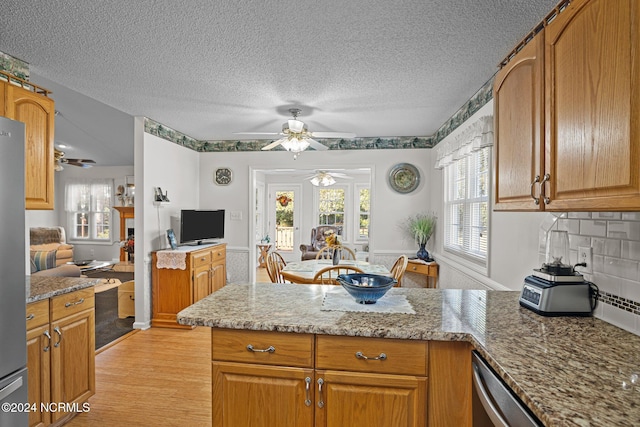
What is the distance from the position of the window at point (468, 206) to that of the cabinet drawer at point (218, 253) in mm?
3022

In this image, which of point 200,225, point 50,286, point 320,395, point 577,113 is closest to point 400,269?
point 320,395

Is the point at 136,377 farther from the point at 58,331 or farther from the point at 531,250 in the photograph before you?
the point at 531,250

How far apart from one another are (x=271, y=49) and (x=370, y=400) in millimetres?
2059

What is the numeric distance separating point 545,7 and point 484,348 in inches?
67.8

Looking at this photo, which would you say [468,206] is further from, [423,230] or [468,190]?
[423,230]

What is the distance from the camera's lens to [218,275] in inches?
180

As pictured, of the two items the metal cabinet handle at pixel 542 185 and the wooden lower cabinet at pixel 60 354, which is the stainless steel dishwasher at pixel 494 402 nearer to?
the metal cabinet handle at pixel 542 185

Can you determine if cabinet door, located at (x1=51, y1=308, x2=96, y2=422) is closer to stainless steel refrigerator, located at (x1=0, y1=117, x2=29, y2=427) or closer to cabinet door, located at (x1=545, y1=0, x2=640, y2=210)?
stainless steel refrigerator, located at (x1=0, y1=117, x2=29, y2=427)

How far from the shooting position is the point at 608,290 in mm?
1388

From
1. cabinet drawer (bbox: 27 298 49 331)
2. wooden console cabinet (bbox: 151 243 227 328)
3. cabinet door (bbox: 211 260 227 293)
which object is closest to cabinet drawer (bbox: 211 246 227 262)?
cabinet door (bbox: 211 260 227 293)

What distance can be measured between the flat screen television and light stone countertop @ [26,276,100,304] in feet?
6.49

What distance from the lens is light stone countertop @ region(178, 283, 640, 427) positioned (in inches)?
32.4

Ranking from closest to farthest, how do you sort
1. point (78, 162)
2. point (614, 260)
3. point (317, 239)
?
point (614, 260), point (78, 162), point (317, 239)

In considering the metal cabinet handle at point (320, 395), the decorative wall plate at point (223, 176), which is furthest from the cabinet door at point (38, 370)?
the decorative wall plate at point (223, 176)
